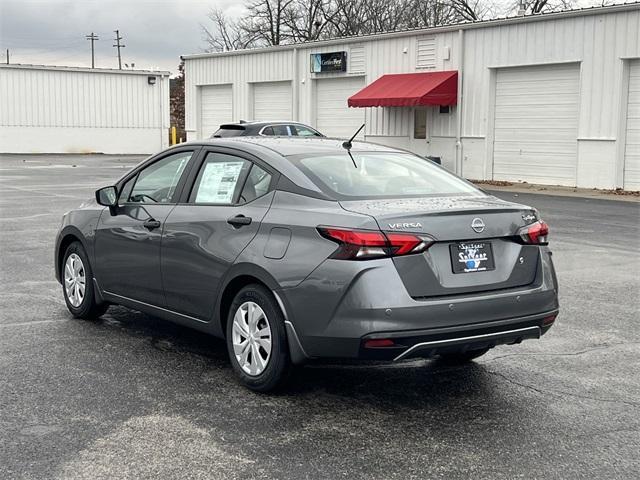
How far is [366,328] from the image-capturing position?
15.6 feet

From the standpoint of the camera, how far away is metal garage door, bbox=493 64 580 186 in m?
24.2

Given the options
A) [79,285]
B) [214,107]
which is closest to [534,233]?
[79,285]

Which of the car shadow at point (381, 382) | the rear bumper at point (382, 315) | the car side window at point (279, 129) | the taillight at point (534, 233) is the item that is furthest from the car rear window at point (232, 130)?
the rear bumper at point (382, 315)

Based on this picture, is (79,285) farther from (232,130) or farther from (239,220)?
(232,130)

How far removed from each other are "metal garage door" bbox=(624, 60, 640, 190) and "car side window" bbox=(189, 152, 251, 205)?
18.8 meters

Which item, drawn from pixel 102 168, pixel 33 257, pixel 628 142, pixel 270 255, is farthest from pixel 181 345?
pixel 102 168

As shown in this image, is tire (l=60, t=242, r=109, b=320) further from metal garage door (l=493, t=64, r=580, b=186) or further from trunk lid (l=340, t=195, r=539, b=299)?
metal garage door (l=493, t=64, r=580, b=186)

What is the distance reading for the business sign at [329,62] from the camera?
103 ft

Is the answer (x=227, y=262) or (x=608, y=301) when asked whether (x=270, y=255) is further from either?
(x=608, y=301)

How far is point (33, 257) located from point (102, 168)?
23.7 meters

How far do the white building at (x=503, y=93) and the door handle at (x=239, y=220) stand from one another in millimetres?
Result: 19215

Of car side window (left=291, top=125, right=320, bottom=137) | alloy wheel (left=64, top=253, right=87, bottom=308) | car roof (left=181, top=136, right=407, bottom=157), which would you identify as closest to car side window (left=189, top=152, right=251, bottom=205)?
car roof (left=181, top=136, right=407, bottom=157)

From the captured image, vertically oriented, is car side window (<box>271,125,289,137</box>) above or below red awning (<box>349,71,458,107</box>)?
below

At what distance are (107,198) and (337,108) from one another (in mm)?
26032
